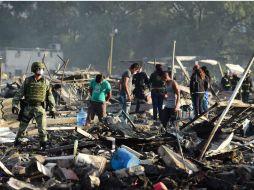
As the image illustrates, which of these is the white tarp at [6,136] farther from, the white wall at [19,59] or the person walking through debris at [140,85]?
the white wall at [19,59]

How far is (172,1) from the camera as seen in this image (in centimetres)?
7219

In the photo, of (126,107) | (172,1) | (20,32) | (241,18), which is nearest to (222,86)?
(126,107)

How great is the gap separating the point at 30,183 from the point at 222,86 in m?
14.6

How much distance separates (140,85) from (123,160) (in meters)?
9.01

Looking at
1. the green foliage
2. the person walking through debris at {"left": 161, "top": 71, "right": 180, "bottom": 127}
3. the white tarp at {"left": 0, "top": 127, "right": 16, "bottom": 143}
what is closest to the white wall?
the green foliage

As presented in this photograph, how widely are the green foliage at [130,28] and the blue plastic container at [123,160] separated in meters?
49.8

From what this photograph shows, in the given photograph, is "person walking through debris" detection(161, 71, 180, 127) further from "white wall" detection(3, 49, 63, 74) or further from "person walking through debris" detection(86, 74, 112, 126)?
"white wall" detection(3, 49, 63, 74)

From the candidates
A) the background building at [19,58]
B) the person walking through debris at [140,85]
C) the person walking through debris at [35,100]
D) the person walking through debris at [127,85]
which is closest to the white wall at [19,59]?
the background building at [19,58]

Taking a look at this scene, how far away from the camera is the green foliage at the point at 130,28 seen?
66.1 m

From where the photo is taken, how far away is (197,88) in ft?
48.6

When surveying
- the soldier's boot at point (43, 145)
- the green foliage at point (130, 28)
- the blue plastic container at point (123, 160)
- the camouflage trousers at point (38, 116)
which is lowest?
the soldier's boot at point (43, 145)

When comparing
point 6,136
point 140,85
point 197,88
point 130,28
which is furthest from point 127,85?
point 130,28

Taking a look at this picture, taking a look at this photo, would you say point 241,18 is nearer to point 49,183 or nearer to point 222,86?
point 222,86

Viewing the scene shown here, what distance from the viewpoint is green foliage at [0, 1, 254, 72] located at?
6612 centimetres
